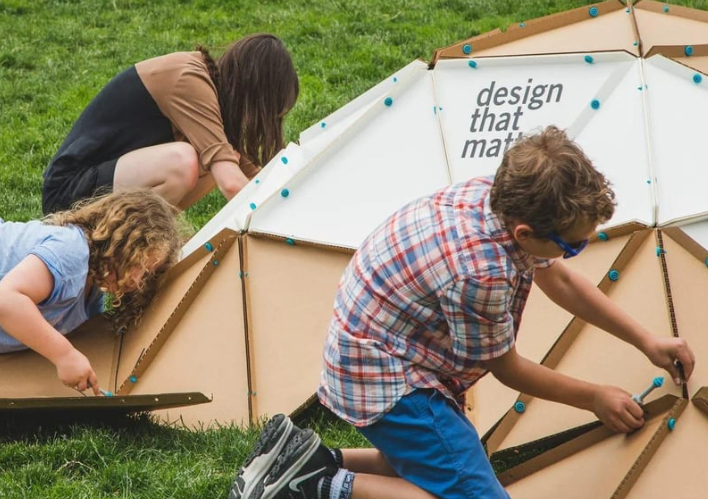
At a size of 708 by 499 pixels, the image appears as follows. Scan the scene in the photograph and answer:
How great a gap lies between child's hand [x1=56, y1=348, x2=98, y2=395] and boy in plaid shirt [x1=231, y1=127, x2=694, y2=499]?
0.93 meters

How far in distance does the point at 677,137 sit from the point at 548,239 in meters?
1.40

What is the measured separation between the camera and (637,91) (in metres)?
3.99

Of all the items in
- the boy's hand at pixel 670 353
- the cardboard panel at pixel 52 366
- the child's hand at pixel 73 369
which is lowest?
the cardboard panel at pixel 52 366

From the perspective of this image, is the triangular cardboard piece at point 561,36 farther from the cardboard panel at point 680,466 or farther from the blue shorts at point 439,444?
the blue shorts at point 439,444

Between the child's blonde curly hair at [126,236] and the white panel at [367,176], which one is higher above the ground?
the white panel at [367,176]

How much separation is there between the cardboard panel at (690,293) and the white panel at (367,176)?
90 cm

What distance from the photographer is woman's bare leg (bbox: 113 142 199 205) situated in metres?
4.81

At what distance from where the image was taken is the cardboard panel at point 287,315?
4.01 m

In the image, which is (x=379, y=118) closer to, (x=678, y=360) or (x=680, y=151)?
(x=680, y=151)

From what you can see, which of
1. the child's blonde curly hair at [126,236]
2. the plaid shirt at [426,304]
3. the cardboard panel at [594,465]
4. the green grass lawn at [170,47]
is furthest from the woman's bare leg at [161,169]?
the cardboard panel at [594,465]

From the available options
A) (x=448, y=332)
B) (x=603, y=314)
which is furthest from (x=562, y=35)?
(x=448, y=332)

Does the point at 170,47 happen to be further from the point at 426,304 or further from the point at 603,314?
the point at 426,304

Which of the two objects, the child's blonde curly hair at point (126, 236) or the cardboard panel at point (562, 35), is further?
the cardboard panel at point (562, 35)

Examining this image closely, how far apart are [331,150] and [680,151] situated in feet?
4.27
